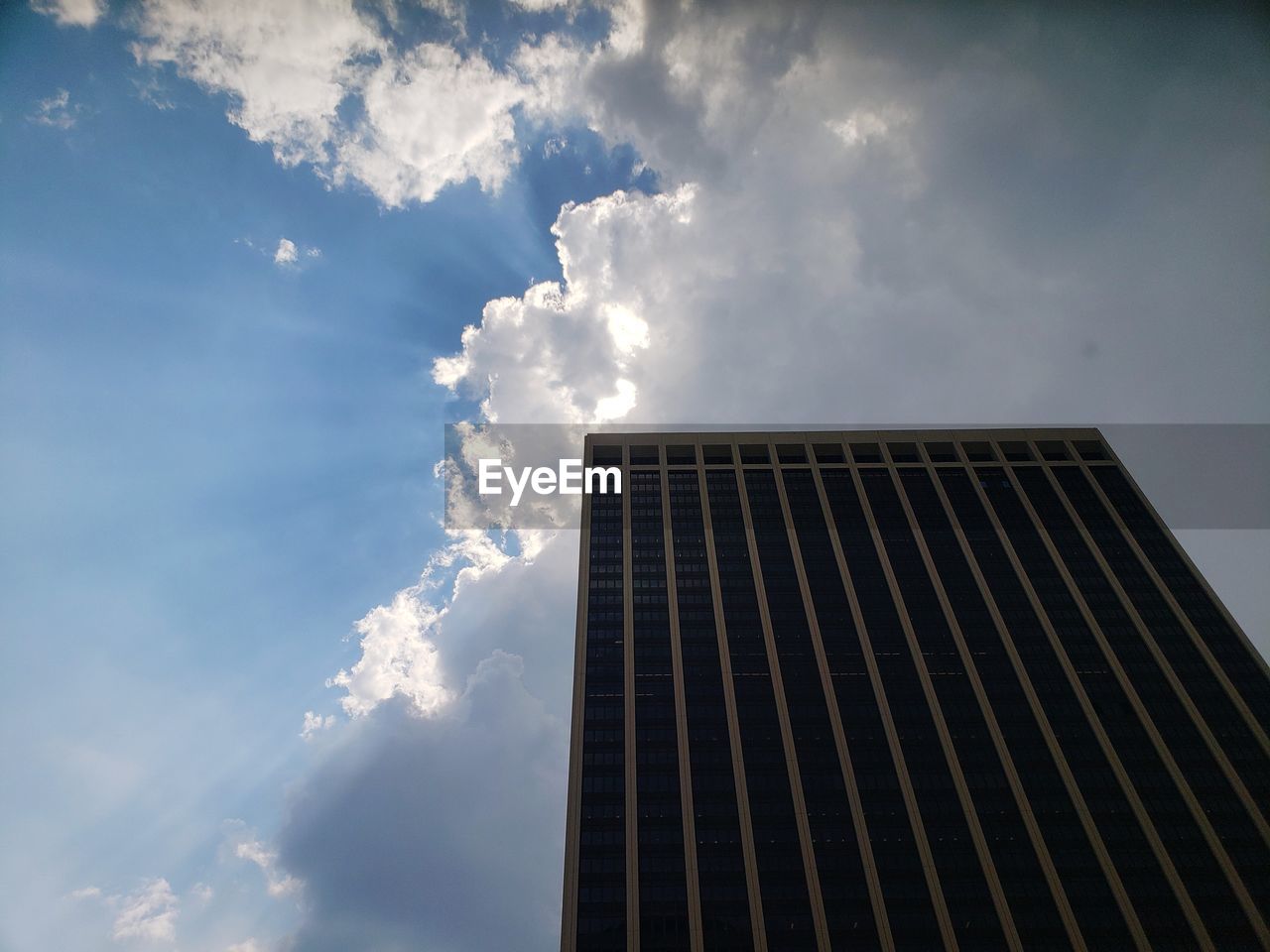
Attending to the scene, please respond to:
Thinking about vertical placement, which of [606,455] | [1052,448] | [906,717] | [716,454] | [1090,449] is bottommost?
[906,717]

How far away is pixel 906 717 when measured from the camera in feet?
382

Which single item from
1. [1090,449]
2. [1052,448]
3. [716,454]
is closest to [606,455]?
[716,454]

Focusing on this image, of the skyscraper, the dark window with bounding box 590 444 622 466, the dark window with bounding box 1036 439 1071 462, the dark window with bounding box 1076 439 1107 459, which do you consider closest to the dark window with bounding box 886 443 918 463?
the skyscraper

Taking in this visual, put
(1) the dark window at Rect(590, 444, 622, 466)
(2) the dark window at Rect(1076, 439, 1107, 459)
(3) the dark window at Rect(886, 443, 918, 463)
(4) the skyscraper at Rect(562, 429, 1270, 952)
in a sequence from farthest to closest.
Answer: (1) the dark window at Rect(590, 444, 622, 466) < (3) the dark window at Rect(886, 443, 918, 463) < (2) the dark window at Rect(1076, 439, 1107, 459) < (4) the skyscraper at Rect(562, 429, 1270, 952)

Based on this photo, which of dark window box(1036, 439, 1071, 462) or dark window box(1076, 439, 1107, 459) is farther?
dark window box(1036, 439, 1071, 462)

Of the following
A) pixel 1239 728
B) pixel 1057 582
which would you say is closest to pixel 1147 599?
pixel 1057 582

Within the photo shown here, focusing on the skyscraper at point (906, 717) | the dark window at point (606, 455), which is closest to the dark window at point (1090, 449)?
the skyscraper at point (906, 717)

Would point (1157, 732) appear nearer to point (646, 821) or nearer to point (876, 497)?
point (876, 497)

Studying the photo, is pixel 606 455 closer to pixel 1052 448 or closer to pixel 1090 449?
pixel 1052 448

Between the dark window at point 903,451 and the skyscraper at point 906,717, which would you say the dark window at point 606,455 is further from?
the dark window at point 903,451

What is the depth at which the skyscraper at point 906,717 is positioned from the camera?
9650cm

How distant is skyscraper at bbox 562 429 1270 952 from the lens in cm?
9650

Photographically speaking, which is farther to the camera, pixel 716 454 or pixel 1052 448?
pixel 1052 448

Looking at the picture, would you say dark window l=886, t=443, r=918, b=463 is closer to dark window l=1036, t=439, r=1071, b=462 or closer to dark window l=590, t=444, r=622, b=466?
dark window l=1036, t=439, r=1071, b=462
